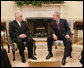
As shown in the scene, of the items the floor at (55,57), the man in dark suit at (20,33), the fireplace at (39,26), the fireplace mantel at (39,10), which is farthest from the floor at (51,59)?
the fireplace mantel at (39,10)

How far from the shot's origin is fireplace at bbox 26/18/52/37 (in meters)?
7.57

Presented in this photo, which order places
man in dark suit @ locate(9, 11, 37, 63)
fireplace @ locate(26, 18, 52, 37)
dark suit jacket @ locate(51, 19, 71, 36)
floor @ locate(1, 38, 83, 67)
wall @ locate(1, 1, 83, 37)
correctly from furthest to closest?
1. wall @ locate(1, 1, 83, 37)
2. fireplace @ locate(26, 18, 52, 37)
3. dark suit jacket @ locate(51, 19, 71, 36)
4. man in dark suit @ locate(9, 11, 37, 63)
5. floor @ locate(1, 38, 83, 67)

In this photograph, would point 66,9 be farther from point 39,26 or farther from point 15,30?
point 15,30

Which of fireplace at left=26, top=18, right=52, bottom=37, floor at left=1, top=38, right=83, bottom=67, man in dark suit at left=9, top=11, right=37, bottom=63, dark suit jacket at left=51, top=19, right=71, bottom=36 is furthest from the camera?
fireplace at left=26, top=18, right=52, bottom=37

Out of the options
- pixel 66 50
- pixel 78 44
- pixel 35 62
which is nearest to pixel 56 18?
pixel 66 50

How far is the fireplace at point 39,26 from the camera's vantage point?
7.57 m

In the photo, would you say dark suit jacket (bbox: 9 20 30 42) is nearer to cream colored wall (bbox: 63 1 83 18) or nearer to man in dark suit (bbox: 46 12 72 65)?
man in dark suit (bbox: 46 12 72 65)

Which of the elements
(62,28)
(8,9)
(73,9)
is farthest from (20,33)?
(73,9)

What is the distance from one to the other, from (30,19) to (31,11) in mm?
283

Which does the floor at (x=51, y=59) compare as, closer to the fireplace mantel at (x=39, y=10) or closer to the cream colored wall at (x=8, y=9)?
the fireplace mantel at (x=39, y=10)

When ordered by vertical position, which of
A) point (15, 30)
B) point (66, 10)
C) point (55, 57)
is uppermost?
point (15, 30)

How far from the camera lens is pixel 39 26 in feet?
25.1

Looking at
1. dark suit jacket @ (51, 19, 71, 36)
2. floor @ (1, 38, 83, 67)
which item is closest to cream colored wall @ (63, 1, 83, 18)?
floor @ (1, 38, 83, 67)

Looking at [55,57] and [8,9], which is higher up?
[8,9]
